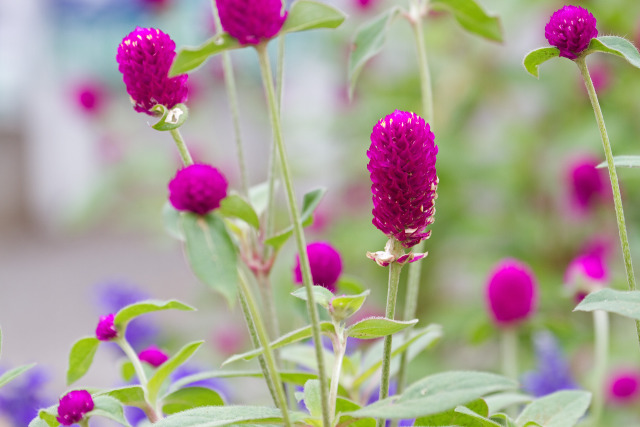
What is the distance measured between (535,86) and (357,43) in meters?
1.07

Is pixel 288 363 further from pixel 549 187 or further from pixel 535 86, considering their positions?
pixel 535 86

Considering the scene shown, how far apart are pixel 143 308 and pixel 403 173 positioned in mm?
142

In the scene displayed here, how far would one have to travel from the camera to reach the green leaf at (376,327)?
323 millimetres

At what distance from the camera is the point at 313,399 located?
1.19 ft

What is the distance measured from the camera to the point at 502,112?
159cm

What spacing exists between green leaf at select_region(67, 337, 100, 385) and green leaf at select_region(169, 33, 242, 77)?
17 cm

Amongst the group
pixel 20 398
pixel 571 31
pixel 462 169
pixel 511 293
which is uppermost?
pixel 462 169

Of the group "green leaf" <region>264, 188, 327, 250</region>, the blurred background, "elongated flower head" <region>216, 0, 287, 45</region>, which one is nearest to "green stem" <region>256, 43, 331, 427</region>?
"elongated flower head" <region>216, 0, 287, 45</region>

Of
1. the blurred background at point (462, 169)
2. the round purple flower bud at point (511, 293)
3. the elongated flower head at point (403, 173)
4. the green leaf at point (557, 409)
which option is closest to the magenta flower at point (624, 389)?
the blurred background at point (462, 169)

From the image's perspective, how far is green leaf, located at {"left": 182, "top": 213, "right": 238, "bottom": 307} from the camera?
0.92 ft

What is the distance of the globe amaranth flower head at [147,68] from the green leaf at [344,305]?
12 cm

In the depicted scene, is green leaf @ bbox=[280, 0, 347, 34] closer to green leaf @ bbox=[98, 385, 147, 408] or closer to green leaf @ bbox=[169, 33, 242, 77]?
green leaf @ bbox=[169, 33, 242, 77]

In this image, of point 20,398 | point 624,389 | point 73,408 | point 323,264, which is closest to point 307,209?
point 323,264

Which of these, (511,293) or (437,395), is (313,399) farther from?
(511,293)
